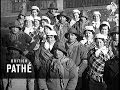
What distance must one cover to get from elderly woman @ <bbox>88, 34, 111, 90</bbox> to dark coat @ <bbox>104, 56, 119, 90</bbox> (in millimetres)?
107

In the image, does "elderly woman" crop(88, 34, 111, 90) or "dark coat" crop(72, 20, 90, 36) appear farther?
"dark coat" crop(72, 20, 90, 36)

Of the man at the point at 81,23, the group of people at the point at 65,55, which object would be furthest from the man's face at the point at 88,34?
the man at the point at 81,23

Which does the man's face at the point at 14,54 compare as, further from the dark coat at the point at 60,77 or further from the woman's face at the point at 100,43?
the woman's face at the point at 100,43

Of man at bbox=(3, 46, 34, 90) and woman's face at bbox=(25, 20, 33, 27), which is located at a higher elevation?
woman's face at bbox=(25, 20, 33, 27)

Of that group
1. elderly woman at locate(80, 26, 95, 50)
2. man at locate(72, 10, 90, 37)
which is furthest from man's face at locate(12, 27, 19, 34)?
elderly woman at locate(80, 26, 95, 50)

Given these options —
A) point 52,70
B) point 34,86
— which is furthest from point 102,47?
point 34,86

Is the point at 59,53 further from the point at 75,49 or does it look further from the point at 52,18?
the point at 52,18

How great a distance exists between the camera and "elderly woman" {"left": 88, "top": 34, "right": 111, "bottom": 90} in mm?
6684

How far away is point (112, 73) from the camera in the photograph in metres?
6.52

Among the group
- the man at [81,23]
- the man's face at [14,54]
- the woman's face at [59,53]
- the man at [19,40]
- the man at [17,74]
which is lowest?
the man at [17,74]

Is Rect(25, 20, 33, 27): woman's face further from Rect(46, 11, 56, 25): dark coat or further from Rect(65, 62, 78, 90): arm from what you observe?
Rect(65, 62, 78, 90): arm

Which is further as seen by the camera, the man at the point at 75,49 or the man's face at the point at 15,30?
the man's face at the point at 15,30

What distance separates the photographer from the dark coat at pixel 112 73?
6515 millimetres

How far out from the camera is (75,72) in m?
6.53
